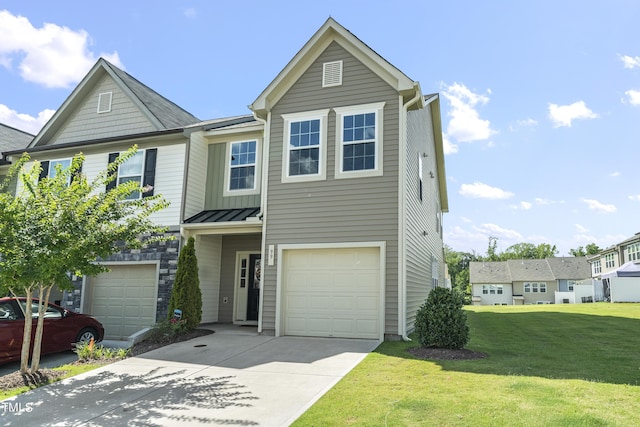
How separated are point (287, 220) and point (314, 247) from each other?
42.4 inches

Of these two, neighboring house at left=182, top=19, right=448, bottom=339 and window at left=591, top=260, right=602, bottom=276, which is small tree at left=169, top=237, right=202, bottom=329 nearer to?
neighboring house at left=182, top=19, right=448, bottom=339

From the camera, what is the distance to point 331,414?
17.6ft

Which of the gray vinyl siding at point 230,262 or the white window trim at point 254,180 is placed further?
the gray vinyl siding at point 230,262

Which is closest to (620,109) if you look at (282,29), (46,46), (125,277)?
(282,29)

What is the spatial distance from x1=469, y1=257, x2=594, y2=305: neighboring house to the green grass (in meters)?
49.5

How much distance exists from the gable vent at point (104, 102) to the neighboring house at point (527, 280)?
51.2 metres

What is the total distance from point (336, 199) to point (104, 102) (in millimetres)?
10370

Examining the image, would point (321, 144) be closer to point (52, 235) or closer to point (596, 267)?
point (52, 235)

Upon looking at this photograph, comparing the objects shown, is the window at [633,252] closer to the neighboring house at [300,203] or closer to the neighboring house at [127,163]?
the neighboring house at [300,203]

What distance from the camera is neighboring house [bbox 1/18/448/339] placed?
36.2 feet

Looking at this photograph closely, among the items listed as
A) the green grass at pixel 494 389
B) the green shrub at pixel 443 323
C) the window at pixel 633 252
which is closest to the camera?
the green grass at pixel 494 389

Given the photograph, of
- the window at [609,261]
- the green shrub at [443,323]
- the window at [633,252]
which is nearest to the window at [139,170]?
the green shrub at [443,323]

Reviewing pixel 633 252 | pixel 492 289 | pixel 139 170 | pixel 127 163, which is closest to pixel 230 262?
pixel 139 170

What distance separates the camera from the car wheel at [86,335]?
1060 cm
